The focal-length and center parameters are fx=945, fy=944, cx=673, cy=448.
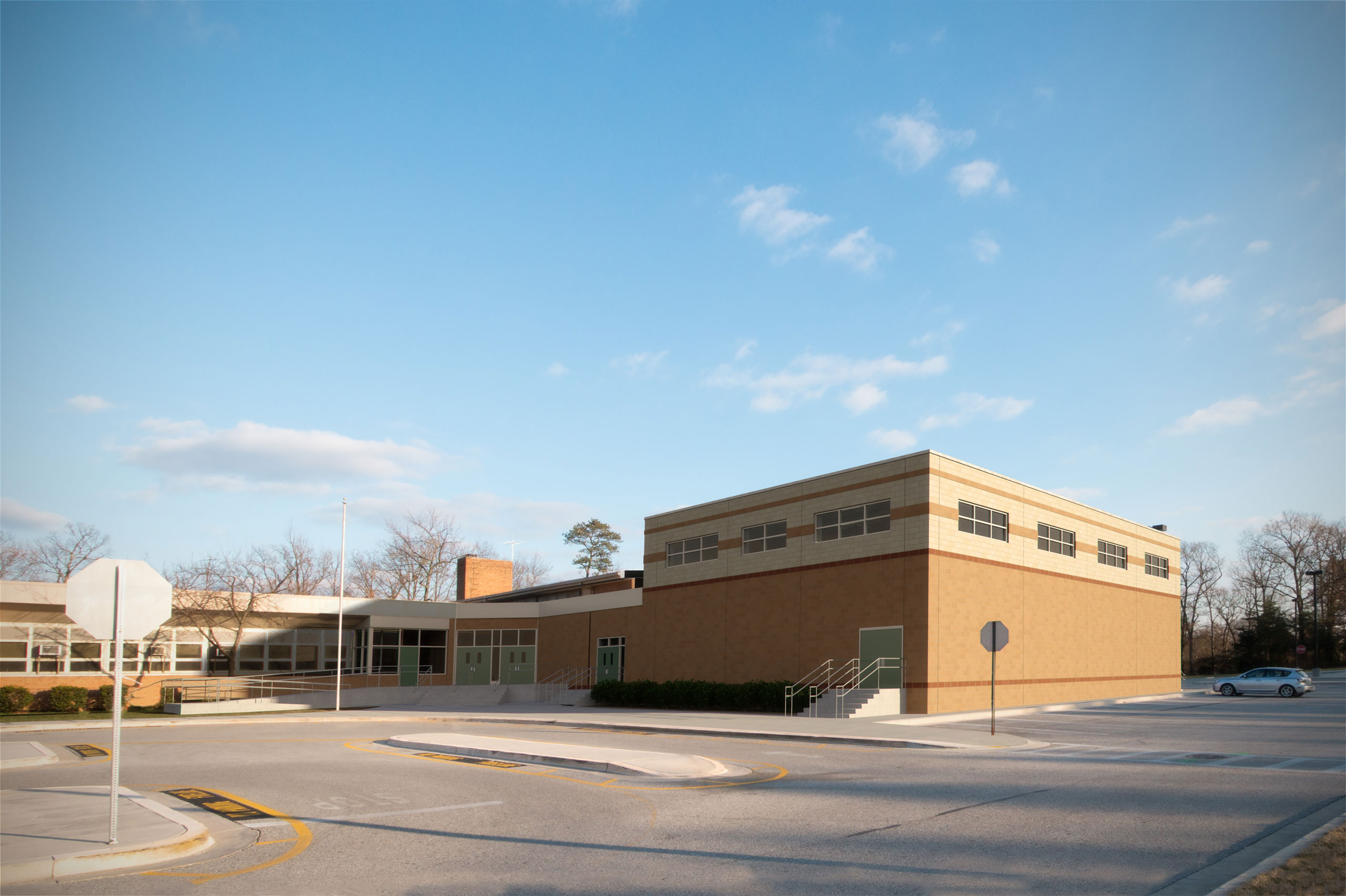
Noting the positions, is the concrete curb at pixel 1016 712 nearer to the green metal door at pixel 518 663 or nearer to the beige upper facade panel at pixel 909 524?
the beige upper facade panel at pixel 909 524

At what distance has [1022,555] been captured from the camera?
115ft

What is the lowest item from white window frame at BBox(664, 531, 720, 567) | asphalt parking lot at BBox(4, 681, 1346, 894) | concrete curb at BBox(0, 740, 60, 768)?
concrete curb at BBox(0, 740, 60, 768)

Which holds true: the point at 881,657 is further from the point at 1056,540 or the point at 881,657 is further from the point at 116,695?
the point at 116,695

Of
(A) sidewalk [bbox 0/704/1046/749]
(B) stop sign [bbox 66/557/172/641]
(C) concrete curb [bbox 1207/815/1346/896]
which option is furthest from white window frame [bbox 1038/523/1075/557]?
(B) stop sign [bbox 66/557/172/641]

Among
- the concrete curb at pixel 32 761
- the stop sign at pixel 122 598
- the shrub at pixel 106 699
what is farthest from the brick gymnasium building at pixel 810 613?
the stop sign at pixel 122 598

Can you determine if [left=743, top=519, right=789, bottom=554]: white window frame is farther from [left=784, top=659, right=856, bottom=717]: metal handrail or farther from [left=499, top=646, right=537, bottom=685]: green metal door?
[left=499, top=646, right=537, bottom=685]: green metal door

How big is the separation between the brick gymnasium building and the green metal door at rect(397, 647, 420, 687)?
0.11 m

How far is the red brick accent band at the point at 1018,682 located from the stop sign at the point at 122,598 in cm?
2543

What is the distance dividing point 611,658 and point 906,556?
18.5 m

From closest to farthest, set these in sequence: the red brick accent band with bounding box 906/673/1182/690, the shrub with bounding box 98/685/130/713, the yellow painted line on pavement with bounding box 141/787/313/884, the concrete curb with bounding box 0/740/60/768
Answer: the yellow painted line on pavement with bounding box 141/787/313/884, the concrete curb with bounding box 0/740/60/768, the red brick accent band with bounding box 906/673/1182/690, the shrub with bounding box 98/685/130/713

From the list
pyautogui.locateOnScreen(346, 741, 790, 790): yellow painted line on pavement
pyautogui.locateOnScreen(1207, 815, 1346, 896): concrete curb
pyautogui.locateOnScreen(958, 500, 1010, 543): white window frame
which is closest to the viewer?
pyautogui.locateOnScreen(1207, 815, 1346, 896): concrete curb

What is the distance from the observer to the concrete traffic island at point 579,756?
14680 millimetres

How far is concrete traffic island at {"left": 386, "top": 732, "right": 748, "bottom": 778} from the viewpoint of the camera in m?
14.7

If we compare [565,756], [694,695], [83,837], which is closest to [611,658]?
[694,695]
